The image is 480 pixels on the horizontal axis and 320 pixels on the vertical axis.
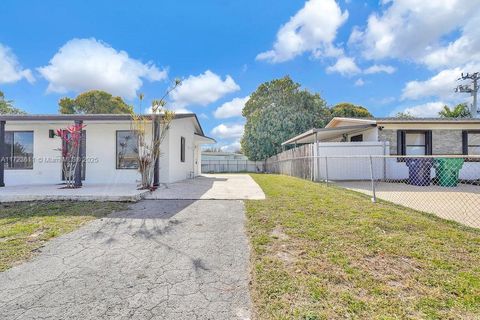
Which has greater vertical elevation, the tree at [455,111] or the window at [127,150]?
the tree at [455,111]

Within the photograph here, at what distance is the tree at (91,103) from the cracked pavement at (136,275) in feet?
92.0

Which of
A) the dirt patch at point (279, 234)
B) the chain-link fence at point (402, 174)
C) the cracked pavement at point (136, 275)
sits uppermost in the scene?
the chain-link fence at point (402, 174)

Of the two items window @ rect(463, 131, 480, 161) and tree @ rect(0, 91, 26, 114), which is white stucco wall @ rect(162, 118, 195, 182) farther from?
tree @ rect(0, 91, 26, 114)

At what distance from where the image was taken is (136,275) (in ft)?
8.94

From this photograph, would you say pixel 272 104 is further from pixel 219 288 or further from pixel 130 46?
pixel 219 288

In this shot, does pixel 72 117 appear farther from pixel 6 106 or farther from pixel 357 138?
pixel 6 106

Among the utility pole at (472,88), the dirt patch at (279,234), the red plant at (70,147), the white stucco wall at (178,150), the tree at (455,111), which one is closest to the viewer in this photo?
the dirt patch at (279,234)

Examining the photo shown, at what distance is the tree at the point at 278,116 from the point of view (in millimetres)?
24234

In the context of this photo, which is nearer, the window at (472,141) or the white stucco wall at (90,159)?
the white stucco wall at (90,159)

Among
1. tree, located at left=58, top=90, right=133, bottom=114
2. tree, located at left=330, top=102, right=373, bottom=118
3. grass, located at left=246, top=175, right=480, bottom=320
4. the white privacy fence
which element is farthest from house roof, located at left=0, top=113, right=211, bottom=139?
tree, located at left=330, top=102, right=373, bottom=118

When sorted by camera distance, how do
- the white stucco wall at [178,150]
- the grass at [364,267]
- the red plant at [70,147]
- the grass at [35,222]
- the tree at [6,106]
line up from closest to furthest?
the grass at [364,267] → the grass at [35,222] → the red plant at [70,147] → the white stucco wall at [178,150] → the tree at [6,106]

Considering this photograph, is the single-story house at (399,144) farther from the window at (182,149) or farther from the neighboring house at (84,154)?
the neighboring house at (84,154)

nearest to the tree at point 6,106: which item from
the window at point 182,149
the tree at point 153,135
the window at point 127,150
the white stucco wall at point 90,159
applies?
the white stucco wall at point 90,159

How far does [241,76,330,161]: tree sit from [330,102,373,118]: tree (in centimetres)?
406
